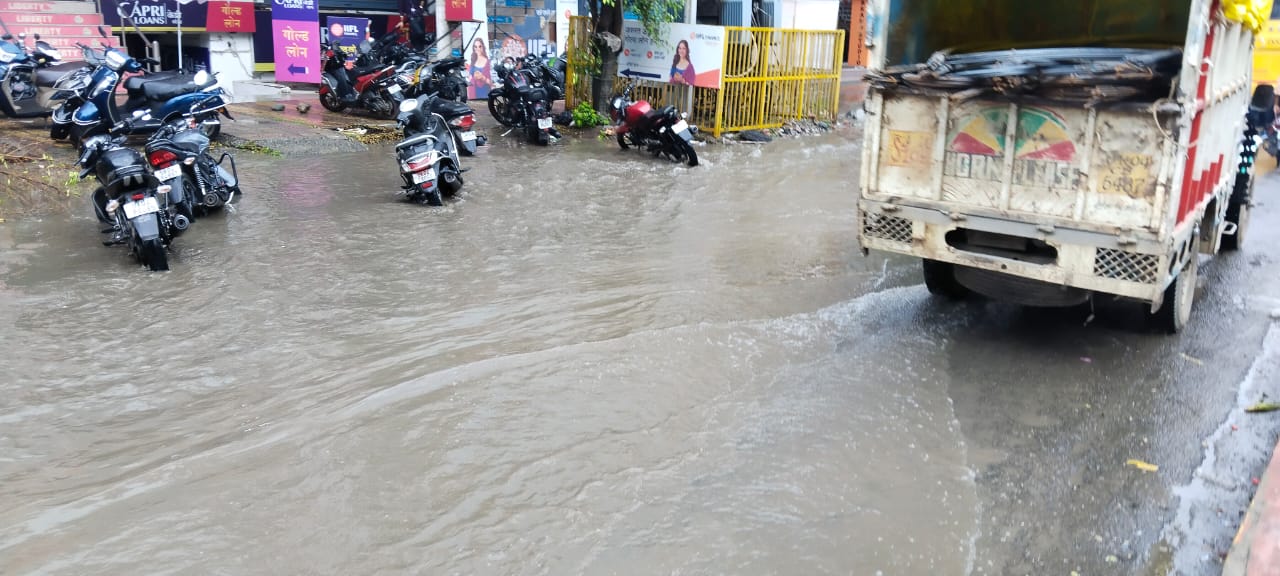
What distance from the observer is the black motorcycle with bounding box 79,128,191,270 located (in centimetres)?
680

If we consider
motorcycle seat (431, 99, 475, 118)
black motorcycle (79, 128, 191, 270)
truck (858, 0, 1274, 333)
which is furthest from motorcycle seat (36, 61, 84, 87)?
truck (858, 0, 1274, 333)

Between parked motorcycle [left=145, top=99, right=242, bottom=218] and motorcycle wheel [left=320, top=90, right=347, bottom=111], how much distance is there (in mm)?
5745

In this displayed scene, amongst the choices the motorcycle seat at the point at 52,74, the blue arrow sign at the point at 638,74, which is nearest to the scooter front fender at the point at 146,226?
the motorcycle seat at the point at 52,74

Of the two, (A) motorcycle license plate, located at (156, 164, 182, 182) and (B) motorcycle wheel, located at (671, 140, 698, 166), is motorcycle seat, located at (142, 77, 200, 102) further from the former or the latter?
(B) motorcycle wheel, located at (671, 140, 698, 166)

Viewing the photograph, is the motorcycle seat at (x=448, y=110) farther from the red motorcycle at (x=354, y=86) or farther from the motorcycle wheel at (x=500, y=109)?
the red motorcycle at (x=354, y=86)

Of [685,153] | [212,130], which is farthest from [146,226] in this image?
[685,153]

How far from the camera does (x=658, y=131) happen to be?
12508mm

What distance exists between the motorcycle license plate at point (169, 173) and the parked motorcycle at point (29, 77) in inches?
196

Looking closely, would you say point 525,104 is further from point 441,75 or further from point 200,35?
point 200,35

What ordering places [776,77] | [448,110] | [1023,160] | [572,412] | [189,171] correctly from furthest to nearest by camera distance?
[776,77] < [448,110] < [189,171] < [1023,160] < [572,412]

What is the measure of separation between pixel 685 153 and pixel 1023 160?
734 centimetres

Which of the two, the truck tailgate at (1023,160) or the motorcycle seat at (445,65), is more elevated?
the motorcycle seat at (445,65)

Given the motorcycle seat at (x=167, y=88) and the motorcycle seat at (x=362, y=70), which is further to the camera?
the motorcycle seat at (x=362, y=70)

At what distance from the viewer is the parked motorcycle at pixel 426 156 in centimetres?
935
